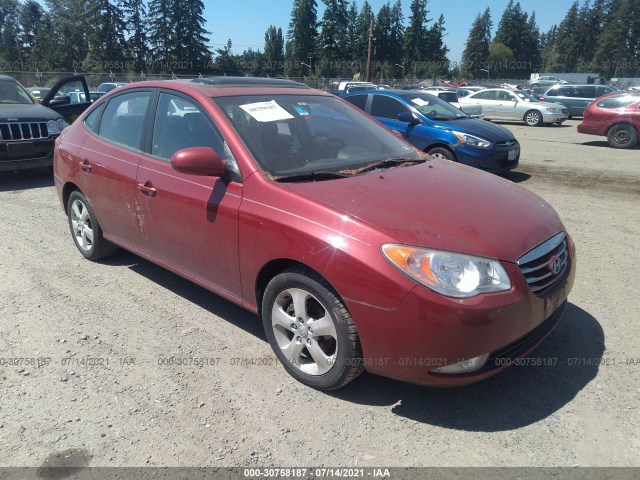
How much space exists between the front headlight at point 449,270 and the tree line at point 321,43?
53.1 metres

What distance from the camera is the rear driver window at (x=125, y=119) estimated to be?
394 centimetres

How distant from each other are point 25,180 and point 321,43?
84.9 m

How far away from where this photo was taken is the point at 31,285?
4.28m

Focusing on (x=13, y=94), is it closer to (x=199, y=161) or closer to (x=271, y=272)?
(x=199, y=161)

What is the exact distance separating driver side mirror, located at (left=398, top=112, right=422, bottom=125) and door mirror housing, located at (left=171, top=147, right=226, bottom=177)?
5.97 metres

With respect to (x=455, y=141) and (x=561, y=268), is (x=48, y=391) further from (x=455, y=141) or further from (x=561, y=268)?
(x=455, y=141)

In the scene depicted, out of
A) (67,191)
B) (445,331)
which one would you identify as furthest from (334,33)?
(445,331)

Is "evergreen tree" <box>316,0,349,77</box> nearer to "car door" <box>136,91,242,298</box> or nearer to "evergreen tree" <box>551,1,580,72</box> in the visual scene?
"evergreen tree" <box>551,1,580,72</box>

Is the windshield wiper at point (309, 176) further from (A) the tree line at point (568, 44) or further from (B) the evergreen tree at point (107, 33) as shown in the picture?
(A) the tree line at point (568, 44)

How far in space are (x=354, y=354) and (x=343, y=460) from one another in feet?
1.71

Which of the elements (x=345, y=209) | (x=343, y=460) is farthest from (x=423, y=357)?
(x=345, y=209)

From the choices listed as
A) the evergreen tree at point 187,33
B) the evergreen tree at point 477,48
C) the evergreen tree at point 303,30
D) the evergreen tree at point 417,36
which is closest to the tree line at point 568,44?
the evergreen tree at point 477,48

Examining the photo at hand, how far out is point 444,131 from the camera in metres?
8.34

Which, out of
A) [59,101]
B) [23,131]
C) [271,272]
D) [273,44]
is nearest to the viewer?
[271,272]
